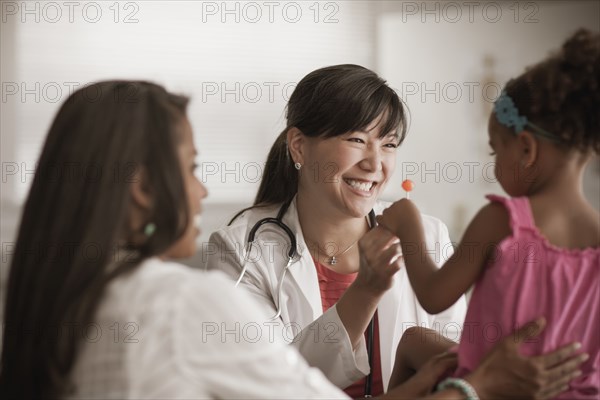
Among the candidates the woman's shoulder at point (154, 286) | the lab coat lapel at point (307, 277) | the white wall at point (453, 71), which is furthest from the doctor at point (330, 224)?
the white wall at point (453, 71)

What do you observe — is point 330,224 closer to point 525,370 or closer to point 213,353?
point 525,370

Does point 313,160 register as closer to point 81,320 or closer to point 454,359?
point 454,359

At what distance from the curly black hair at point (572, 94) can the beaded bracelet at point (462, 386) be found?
16.2 inches

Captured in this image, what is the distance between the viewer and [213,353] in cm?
97

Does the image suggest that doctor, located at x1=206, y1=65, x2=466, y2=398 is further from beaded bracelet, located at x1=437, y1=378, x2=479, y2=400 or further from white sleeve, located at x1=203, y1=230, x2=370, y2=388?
beaded bracelet, located at x1=437, y1=378, x2=479, y2=400

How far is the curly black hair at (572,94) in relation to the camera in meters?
1.17

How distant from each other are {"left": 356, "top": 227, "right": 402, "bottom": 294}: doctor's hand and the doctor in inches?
9.1

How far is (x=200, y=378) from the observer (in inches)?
37.9

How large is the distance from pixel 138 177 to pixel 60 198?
11 cm

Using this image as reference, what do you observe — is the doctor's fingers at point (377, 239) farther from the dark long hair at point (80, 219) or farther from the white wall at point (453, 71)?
the white wall at point (453, 71)

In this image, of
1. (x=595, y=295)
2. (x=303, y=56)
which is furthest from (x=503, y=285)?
(x=303, y=56)

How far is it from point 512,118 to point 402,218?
0.27 meters

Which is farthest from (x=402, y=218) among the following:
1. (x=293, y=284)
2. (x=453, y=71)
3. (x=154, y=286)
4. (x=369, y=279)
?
(x=453, y=71)

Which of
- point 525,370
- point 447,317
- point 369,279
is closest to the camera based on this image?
point 525,370
